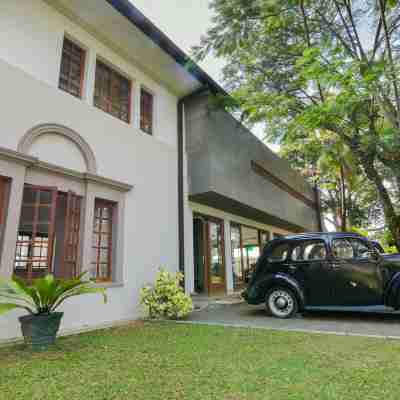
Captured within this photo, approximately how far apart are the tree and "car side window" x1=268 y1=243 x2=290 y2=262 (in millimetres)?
3442

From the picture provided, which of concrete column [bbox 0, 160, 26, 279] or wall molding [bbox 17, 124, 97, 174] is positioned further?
wall molding [bbox 17, 124, 97, 174]

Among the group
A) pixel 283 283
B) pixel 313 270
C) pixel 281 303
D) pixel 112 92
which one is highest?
pixel 112 92

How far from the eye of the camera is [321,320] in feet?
19.7

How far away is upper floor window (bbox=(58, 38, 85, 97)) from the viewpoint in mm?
6293

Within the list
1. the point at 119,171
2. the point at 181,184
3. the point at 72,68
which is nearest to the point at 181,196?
the point at 181,184

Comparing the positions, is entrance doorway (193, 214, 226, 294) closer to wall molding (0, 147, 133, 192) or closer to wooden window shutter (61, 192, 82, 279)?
wall molding (0, 147, 133, 192)

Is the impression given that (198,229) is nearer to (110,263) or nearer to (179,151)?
(179,151)

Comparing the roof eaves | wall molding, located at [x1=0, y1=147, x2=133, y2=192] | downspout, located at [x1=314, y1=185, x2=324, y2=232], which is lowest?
wall molding, located at [x1=0, y1=147, x2=133, y2=192]

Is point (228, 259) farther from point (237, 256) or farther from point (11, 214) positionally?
point (11, 214)

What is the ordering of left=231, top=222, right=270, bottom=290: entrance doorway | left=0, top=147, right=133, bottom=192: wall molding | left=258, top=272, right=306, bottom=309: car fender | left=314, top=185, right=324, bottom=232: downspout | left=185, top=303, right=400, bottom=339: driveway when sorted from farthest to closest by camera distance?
1. left=314, top=185, right=324, bottom=232: downspout
2. left=231, top=222, right=270, bottom=290: entrance doorway
3. left=258, top=272, right=306, bottom=309: car fender
4. left=185, top=303, right=400, bottom=339: driveway
5. left=0, top=147, right=133, bottom=192: wall molding

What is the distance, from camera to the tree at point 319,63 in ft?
23.7

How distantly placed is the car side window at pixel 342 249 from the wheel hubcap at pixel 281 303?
132 centimetres

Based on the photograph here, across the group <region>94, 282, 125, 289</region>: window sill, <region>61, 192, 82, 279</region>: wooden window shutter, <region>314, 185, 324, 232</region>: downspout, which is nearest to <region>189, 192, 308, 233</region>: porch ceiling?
<region>94, 282, 125, 289</region>: window sill

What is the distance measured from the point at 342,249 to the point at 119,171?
5085mm
